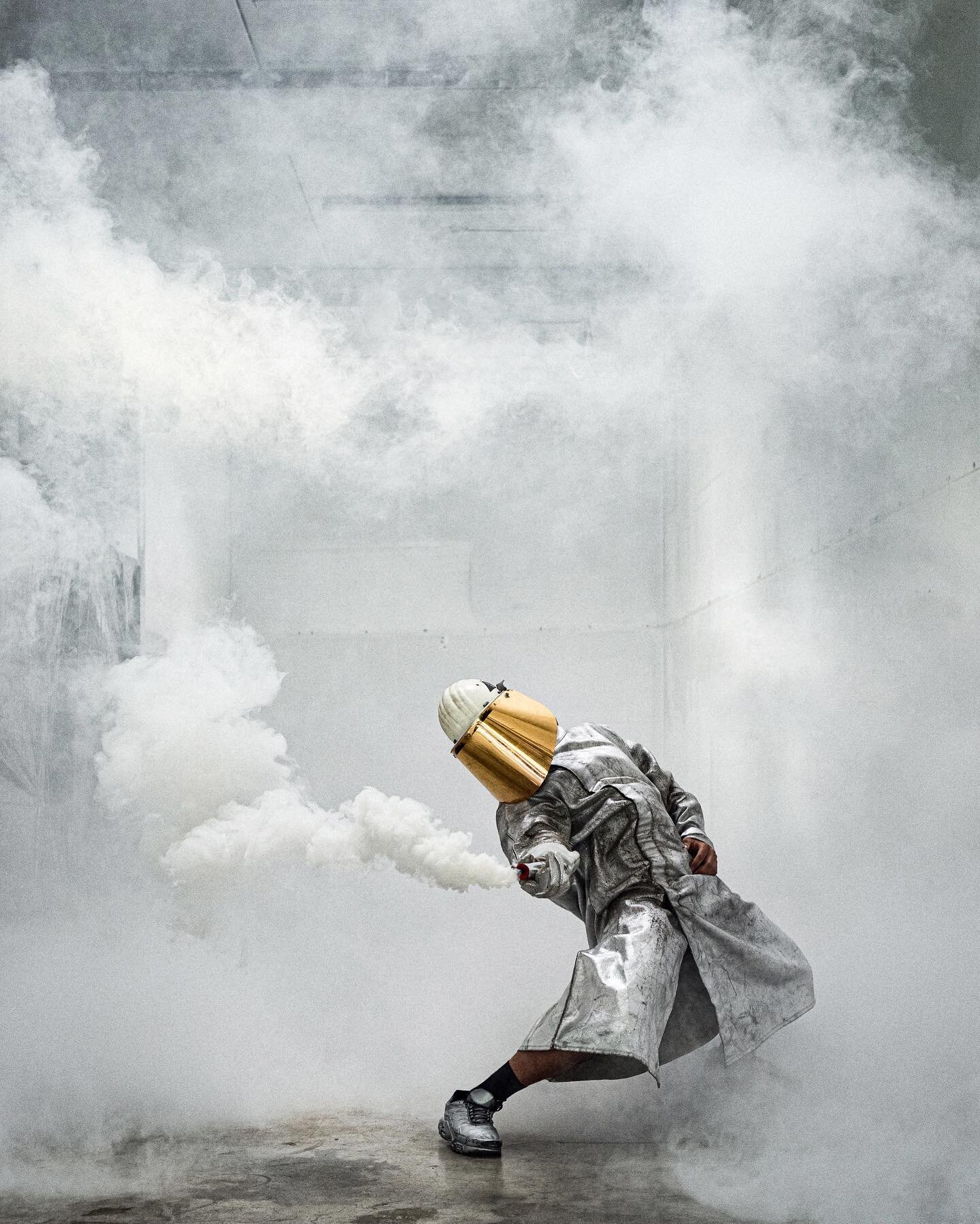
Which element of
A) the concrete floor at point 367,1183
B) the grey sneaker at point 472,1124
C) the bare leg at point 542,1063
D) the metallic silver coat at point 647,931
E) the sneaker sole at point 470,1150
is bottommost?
the concrete floor at point 367,1183

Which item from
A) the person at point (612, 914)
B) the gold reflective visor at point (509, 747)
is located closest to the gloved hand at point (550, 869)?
the person at point (612, 914)

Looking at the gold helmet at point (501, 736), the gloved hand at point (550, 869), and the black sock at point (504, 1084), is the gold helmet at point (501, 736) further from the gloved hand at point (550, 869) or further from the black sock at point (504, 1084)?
the black sock at point (504, 1084)

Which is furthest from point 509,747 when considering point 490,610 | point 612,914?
point 490,610

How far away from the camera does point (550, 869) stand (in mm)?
2361

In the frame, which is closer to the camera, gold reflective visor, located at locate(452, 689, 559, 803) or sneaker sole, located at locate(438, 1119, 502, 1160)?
sneaker sole, located at locate(438, 1119, 502, 1160)

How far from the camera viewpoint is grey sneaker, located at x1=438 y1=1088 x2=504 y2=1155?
2432 millimetres

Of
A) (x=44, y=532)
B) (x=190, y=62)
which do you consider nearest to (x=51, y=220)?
(x=190, y=62)

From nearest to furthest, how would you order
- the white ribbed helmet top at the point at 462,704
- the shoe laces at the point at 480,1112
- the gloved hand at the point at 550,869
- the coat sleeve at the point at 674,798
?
the gloved hand at the point at 550,869, the shoe laces at the point at 480,1112, the white ribbed helmet top at the point at 462,704, the coat sleeve at the point at 674,798

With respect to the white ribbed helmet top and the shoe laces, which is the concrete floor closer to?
the shoe laces

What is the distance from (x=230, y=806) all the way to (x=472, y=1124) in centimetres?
107

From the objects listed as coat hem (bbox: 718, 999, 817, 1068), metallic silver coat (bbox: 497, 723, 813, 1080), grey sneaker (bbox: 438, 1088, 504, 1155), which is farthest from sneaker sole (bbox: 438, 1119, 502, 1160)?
coat hem (bbox: 718, 999, 817, 1068)

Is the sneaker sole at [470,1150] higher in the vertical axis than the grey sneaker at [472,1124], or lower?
lower

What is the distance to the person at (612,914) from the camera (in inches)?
94.7

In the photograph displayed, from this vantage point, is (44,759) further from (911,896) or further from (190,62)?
(911,896)
